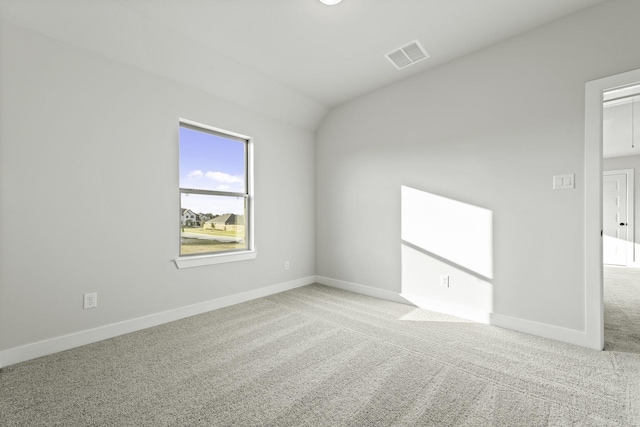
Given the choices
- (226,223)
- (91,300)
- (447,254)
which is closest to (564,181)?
(447,254)

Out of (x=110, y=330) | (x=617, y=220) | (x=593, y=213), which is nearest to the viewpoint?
(x=593, y=213)

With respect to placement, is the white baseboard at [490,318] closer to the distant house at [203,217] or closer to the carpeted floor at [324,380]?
the carpeted floor at [324,380]

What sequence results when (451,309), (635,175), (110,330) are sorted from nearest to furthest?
1. (110,330)
2. (451,309)
3. (635,175)

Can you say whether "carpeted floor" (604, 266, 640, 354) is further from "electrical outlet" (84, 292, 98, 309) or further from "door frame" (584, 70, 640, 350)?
"electrical outlet" (84, 292, 98, 309)

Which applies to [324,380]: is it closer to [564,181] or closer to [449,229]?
[449,229]

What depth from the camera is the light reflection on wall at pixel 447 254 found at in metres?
2.86

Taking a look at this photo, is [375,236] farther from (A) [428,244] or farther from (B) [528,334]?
(B) [528,334]

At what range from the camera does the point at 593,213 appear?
2.27 metres

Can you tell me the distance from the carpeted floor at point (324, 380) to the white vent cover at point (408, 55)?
2.82m

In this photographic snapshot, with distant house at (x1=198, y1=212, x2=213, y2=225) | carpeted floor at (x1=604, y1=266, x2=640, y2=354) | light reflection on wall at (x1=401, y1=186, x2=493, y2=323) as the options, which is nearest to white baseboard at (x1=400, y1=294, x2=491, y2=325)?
light reflection on wall at (x1=401, y1=186, x2=493, y2=323)

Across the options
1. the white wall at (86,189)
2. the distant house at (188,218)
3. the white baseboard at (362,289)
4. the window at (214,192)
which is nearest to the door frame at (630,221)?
the white baseboard at (362,289)

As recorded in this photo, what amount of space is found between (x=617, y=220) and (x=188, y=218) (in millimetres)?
9124

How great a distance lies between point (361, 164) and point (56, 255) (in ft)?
11.1

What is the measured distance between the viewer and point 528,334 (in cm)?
257
